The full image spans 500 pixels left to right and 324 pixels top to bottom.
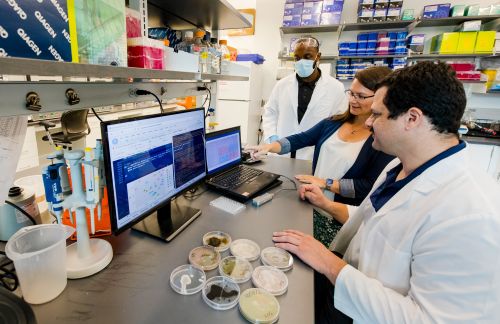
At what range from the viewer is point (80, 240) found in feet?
2.49

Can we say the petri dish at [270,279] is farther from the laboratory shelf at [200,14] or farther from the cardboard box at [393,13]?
the cardboard box at [393,13]

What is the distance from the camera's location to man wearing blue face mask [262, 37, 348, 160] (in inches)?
88.8

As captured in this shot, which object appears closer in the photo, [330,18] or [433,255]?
[433,255]

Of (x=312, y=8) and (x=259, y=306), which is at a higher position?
(x=312, y=8)

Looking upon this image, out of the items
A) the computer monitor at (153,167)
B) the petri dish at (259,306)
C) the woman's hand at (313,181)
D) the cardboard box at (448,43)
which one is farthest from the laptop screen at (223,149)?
the cardboard box at (448,43)

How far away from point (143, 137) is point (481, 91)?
415cm

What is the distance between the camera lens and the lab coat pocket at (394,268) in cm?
75

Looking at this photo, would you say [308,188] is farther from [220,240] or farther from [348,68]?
[348,68]

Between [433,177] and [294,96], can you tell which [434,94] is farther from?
[294,96]

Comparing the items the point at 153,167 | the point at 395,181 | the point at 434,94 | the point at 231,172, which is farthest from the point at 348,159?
the point at 153,167

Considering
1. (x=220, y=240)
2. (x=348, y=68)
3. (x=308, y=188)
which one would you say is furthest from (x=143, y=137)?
(x=348, y=68)

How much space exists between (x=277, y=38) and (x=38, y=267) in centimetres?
420

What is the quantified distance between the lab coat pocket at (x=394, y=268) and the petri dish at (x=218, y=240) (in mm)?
493

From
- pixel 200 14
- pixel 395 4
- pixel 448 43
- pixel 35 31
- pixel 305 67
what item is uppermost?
pixel 395 4
